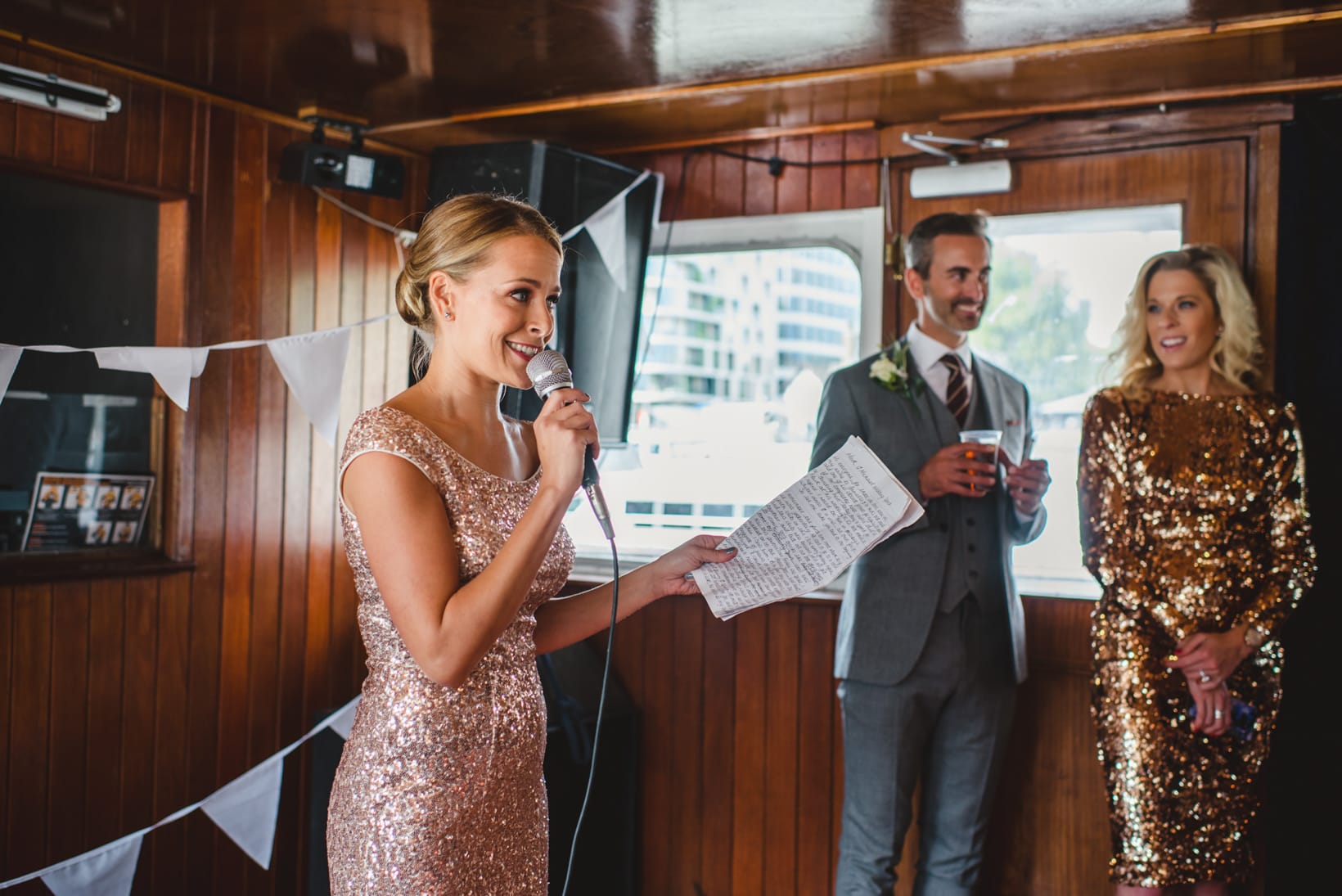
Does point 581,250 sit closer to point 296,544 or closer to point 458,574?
point 296,544

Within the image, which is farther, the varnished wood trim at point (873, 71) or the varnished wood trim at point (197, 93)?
the varnished wood trim at point (197, 93)

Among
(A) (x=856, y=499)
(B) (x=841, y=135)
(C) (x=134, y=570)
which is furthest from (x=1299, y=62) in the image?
(C) (x=134, y=570)

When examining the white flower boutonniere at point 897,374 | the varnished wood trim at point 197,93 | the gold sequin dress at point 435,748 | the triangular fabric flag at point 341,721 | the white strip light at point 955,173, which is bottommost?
the triangular fabric flag at point 341,721

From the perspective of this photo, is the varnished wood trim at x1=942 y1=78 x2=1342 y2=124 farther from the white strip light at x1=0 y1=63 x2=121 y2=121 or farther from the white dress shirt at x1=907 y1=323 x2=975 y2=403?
the white strip light at x1=0 y1=63 x2=121 y2=121

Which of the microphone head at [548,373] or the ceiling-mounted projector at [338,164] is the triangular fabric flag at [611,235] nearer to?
the ceiling-mounted projector at [338,164]

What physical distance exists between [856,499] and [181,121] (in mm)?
2218

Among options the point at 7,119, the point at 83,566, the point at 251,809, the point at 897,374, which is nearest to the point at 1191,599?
the point at 897,374

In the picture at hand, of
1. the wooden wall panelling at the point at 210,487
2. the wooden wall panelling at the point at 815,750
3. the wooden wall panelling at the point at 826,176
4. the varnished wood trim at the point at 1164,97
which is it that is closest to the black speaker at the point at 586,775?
the wooden wall panelling at the point at 815,750

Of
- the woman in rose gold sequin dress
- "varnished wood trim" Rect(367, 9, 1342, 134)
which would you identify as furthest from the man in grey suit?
"varnished wood trim" Rect(367, 9, 1342, 134)

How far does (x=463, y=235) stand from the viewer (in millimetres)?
1550

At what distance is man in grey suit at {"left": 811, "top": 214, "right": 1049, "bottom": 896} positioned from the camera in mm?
2537

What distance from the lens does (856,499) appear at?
189cm

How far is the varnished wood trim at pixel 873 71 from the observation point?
2.44 metres

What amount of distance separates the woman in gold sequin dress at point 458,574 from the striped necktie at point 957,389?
1.32 metres
